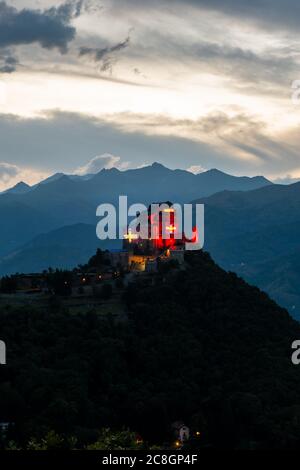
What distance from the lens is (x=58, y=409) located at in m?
103

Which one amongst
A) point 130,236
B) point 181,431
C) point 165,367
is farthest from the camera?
point 130,236

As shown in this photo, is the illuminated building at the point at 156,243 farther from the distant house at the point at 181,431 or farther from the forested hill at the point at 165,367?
the distant house at the point at 181,431

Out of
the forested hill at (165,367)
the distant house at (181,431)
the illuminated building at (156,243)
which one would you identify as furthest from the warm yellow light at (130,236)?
the distant house at (181,431)

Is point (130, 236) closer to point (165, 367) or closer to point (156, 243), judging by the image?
point (156, 243)

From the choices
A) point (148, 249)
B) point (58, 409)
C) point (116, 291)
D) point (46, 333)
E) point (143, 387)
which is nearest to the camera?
point (58, 409)

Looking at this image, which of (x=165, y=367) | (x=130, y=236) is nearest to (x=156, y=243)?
(x=130, y=236)

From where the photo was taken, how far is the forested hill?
108m

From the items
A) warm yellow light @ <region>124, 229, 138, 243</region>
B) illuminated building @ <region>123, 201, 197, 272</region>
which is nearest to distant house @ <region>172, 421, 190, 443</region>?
illuminated building @ <region>123, 201, 197, 272</region>

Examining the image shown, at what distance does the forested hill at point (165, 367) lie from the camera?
108 meters

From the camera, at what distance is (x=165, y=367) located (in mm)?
127438

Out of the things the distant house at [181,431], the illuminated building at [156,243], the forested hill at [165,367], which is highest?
the illuminated building at [156,243]
